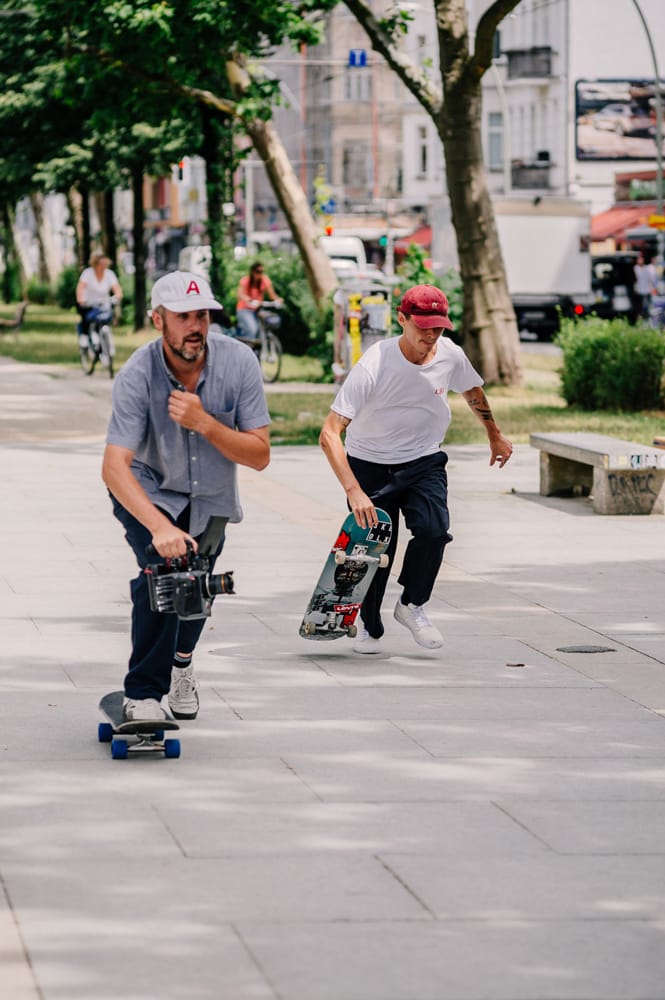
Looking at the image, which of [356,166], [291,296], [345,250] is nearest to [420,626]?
[291,296]

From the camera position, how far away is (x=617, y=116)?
65688 millimetres

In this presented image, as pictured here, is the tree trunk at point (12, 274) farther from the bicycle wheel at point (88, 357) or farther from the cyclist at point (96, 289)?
the cyclist at point (96, 289)

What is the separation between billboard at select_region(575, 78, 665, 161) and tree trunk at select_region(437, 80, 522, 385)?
4334cm

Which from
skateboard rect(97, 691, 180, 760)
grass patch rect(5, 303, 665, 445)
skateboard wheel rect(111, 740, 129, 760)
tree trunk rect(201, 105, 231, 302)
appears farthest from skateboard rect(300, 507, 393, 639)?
tree trunk rect(201, 105, 231, 302)

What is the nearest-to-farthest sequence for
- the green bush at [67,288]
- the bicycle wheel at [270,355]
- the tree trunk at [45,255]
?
the bicycle wheel at [270,355] < the green bush at [67,288] < the tree trunk at [45,255]

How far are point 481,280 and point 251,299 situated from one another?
4.88 metres

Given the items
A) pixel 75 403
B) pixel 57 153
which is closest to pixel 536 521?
pixel 75 403

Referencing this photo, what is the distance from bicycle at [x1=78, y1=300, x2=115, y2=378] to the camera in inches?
1070

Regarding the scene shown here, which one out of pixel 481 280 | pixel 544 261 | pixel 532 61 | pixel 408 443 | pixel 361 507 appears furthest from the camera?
pixel 532 61

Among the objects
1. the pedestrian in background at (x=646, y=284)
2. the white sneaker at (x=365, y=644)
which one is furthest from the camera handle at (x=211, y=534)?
the pedestrian in background at (x=646, y=284)

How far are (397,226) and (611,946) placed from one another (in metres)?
82.3

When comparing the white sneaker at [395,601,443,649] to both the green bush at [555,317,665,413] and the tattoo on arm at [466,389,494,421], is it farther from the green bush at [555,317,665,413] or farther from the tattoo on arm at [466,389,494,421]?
the green bush at [555,317,665,413]

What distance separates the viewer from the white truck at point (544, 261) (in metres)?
43.8

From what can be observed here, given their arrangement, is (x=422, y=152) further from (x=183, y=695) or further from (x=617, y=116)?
(x=183, y=695)
